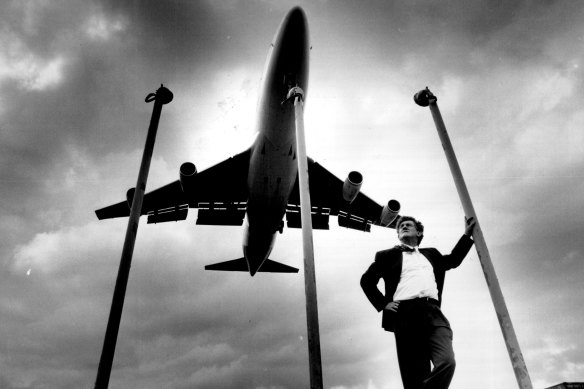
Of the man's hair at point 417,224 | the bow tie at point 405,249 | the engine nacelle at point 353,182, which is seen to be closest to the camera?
the bow tie at point 405,249

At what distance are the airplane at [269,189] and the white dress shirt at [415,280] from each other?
5.58 meters

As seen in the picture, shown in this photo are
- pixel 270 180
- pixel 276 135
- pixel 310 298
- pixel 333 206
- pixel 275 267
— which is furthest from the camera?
pixel 275 267

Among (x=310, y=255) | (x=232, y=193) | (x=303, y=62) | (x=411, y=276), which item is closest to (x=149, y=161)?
(x=310, y=255)

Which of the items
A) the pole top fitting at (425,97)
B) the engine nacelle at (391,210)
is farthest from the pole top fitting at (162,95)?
the engine nacelle at (391,210)

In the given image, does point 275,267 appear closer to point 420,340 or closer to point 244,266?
point 244,266

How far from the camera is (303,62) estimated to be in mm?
9977

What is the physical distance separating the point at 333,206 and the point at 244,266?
5.38 metres

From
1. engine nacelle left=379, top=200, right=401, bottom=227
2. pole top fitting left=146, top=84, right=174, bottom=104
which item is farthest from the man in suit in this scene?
engine nacelle left=379, top=200, right=401, bottom=227

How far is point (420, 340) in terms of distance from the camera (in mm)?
2805

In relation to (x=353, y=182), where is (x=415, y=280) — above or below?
below

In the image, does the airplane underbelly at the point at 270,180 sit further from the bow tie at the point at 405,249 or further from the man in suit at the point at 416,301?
the bow tie at the point at 405,249

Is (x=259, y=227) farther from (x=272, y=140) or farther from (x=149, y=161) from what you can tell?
(x=149, y=161)

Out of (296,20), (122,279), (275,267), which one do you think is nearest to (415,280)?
(122,279)

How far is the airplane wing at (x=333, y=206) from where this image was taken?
571 inches
